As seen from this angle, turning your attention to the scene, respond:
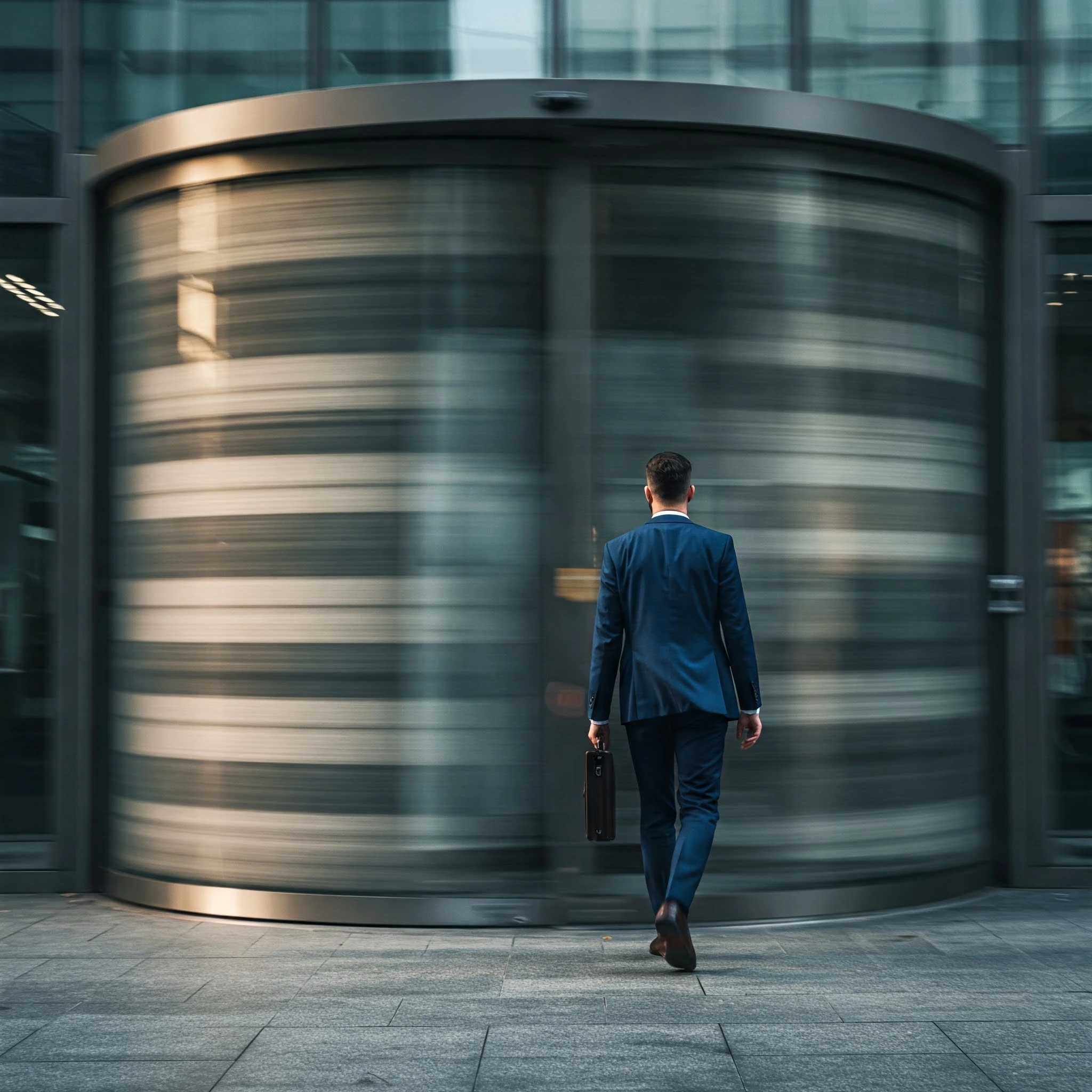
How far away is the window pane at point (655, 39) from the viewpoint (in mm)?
7148

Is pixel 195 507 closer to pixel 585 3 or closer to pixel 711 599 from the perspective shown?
pixel 711 599

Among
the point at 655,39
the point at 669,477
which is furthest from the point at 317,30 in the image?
the point at 669,477

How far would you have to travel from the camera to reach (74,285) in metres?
7.35

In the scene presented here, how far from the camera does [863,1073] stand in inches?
166

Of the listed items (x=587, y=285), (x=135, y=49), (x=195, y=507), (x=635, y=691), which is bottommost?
(x=635, y=691)

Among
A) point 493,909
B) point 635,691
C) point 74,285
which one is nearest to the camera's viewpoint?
point 635,691

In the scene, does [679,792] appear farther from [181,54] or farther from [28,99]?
[28,99]

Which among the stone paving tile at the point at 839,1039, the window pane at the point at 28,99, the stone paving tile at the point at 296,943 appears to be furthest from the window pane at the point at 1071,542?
the window pane at the point at 28,99

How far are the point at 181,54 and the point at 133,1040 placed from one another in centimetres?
486

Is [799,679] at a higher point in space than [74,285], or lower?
lower

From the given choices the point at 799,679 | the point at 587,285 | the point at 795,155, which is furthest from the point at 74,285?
the point at 799,679

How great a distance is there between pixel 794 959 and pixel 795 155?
3.46 metres

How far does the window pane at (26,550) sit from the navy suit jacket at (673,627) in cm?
315

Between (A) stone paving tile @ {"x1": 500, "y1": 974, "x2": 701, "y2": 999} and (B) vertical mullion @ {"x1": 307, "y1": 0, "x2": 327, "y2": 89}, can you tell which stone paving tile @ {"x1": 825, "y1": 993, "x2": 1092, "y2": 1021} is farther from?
(B) vertical mullion @ {"x1": 307, "y1": 0, "x2": 327, "y2": 89}
